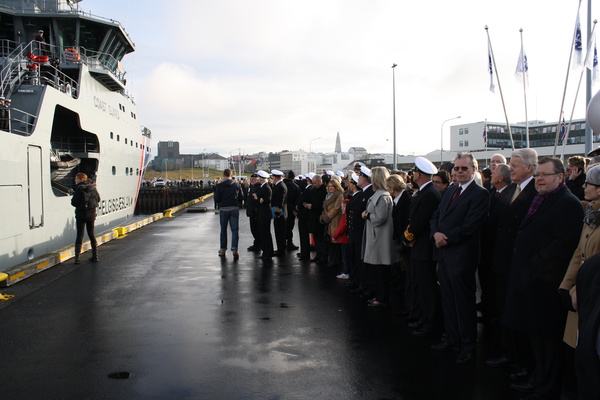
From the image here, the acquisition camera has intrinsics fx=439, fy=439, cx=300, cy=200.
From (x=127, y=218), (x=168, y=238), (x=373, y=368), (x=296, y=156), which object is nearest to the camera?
(x=373, y=368)

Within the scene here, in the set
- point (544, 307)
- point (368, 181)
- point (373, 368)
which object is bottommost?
point (373, 368)

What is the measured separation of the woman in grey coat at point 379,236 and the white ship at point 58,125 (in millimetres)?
7259

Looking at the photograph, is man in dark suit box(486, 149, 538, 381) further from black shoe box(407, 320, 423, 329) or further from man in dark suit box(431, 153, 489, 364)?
black shoe box(407, 320, 423, 329)

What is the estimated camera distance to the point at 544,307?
343 cm

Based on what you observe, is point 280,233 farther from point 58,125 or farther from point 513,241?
point 58,125

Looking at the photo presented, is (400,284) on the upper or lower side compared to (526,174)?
lower

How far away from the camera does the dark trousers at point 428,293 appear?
4935 millimetres

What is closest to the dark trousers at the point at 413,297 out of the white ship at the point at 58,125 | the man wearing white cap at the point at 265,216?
the man wearing white cap at the point at 265,216

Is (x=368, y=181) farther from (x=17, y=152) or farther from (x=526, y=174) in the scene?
(x=17, y=152)

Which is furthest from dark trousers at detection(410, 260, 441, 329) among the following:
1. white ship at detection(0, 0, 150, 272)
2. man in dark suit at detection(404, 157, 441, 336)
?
white ship at detection(0, 0, 150, 272)

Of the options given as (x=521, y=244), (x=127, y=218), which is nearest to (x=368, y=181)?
(x=521, y=244)

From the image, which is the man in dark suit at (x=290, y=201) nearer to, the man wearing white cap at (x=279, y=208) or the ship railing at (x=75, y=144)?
the man wearing white cap at (x=279, y=208)

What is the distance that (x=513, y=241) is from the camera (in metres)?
4.00

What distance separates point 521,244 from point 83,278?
710 cm
